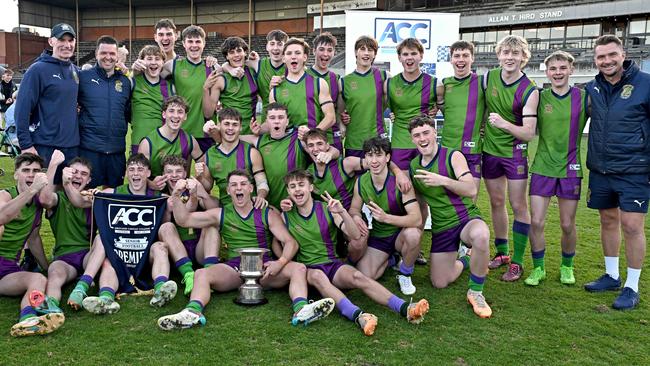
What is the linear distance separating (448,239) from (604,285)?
1.32 m

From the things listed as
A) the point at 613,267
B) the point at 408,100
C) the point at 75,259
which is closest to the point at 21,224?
the point at 75,259

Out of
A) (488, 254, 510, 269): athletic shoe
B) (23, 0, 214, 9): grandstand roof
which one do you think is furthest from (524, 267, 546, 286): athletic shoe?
(23, 0, 214, 9): grandstand roof

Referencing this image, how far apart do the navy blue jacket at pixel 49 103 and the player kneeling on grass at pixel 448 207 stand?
2.87 meters

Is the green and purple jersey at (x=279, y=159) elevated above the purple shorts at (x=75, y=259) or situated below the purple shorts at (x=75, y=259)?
above

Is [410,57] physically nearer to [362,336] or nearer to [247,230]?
[247,230]

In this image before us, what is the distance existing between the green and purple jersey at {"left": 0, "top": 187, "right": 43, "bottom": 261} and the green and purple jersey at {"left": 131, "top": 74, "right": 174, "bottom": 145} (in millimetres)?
1207

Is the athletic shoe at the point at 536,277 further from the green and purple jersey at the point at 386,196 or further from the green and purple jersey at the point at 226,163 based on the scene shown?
the green and purple jersey at the point at 226,163

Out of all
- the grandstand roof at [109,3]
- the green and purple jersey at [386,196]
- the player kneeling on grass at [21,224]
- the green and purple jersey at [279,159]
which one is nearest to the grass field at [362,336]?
the player kneeling on grass at [21,224]

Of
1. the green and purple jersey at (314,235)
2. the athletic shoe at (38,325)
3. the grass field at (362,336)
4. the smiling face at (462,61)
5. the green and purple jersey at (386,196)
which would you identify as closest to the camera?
the grass field at (362,336)

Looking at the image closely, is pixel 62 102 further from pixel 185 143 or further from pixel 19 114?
pixel 185 143

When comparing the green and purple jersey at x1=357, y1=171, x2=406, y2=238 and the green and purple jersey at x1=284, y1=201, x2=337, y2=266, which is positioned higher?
the green and purple jersey at x1=357, y1=171, x2=406, y2=238

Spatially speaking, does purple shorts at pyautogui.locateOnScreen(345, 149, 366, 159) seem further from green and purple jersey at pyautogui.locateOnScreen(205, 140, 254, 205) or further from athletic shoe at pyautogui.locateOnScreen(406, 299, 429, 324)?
athletic shoe at pyautogui.locateOnScreen(406, 299, 429, 324)

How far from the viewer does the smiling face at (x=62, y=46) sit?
186 inches

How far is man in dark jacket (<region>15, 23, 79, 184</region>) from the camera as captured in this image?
4652 millimetres
